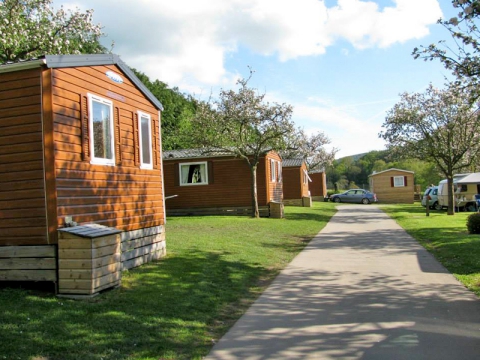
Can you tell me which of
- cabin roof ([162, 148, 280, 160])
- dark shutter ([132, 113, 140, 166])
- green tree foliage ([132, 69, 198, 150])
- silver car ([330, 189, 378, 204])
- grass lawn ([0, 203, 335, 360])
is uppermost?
green tree foliage ([132, 69, 198, 150])

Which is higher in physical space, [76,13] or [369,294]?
[76,13]

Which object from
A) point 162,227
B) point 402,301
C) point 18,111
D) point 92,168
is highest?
point 18,111

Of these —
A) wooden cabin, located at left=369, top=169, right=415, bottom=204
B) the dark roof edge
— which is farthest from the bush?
wooden cabin, located at left=369, top=169, right=415, bottom=204

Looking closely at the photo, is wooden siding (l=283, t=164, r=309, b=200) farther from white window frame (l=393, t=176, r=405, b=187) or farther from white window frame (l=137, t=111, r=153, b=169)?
white window frame (l=137, t=111, r=153, b=169)

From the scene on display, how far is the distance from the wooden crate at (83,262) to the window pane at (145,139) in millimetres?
3395

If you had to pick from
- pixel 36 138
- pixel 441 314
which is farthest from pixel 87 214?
pixel 441 314

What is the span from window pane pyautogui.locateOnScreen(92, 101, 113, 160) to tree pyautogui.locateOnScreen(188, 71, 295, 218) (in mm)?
13120

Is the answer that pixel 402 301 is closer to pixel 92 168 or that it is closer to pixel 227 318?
pixel 227 318

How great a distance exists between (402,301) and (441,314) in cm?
81

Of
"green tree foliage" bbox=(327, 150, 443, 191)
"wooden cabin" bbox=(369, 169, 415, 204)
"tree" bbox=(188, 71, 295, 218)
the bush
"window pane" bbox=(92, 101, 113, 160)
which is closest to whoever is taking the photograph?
"window pane" bbox=(92, 101, 113, 160)

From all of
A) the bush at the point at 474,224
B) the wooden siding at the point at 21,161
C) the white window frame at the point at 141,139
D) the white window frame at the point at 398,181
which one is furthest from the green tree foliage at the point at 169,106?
the wooden siding at the point at 21,161

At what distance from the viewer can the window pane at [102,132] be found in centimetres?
784

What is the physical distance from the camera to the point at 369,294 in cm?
727

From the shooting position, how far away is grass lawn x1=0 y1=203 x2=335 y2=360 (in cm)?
469
